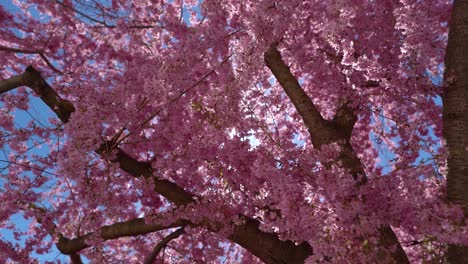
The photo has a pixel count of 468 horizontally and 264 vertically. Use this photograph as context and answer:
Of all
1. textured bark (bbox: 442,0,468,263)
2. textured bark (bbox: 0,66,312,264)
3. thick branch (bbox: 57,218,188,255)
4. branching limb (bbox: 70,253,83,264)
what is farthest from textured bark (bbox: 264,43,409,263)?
branching limb (bbox: 70,253,83,264)

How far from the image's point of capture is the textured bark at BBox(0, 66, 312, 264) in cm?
540

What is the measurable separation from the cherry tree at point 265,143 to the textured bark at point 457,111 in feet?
0.05

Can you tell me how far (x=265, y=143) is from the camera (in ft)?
22.3

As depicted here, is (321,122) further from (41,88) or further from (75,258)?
(75,258)

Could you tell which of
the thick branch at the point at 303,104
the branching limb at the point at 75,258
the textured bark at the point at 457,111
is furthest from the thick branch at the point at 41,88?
the textured bark at the point at 457,111

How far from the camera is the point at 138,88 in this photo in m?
7.71

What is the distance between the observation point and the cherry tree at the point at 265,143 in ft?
14.3

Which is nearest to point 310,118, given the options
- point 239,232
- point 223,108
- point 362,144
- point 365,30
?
point 223,108

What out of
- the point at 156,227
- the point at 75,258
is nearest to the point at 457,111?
the point at 156,227

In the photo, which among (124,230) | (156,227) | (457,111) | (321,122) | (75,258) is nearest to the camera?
(457,111)

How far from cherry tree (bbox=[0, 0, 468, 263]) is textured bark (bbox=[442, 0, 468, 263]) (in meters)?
0.02

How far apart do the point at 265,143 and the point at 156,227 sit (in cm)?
216

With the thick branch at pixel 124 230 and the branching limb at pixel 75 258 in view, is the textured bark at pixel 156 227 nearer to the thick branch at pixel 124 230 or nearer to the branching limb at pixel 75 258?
the thick branch at pixel 124 230

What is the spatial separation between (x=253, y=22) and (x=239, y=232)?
2772mm
